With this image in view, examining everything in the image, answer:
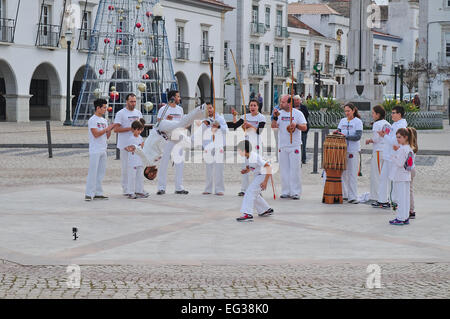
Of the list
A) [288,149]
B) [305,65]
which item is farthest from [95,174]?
[305,65]

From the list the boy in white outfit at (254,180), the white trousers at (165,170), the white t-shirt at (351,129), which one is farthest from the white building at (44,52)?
the boy in white outfit at (254,180)

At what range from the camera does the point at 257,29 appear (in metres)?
59.5

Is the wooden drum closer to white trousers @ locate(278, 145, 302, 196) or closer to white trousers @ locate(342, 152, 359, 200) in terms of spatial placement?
white trousers @ locate(342, 152, 359, 200)

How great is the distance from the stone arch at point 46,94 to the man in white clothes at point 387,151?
30.1 metres

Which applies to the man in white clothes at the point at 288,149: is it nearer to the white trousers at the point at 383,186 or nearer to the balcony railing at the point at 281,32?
the white trousers at the point at 383,186

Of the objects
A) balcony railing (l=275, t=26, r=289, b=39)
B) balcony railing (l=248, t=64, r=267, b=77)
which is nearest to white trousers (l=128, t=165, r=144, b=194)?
balcony railing (l=248, t=64, r=267, b=77)

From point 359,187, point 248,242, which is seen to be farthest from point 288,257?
point 359,187

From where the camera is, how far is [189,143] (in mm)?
12742

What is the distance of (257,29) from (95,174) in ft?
161

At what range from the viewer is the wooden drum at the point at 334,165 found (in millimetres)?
11688

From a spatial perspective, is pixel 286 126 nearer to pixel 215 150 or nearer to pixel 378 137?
pixel 215 150

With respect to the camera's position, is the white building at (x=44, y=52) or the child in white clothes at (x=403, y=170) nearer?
the child in white clothes at (x=403, y=170)

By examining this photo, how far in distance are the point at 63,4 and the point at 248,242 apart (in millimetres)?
33086

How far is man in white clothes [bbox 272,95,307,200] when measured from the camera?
12211 millimetres
